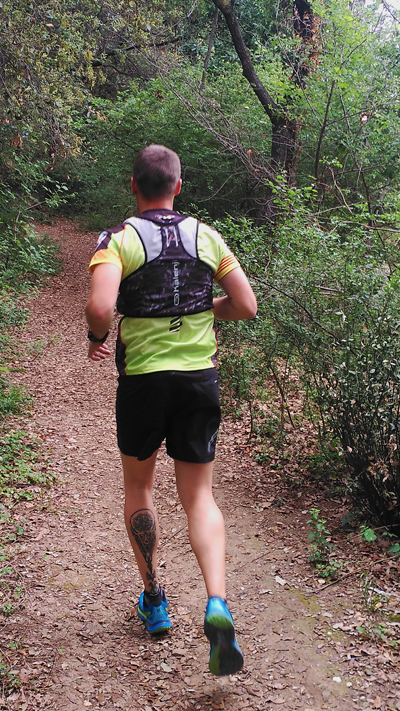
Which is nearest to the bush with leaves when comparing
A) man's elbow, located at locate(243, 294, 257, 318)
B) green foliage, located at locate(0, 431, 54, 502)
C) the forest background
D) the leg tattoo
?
the forest background

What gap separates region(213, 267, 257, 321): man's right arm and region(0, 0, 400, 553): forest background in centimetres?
112

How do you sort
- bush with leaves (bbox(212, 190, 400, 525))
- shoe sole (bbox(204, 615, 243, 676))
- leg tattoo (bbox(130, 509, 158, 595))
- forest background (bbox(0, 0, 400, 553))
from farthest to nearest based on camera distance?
forest background (bbox(0, 0, 400, 553)), bush with leaves (bbox(212, 190, 400, 525)), leg tattoo (bbox(130, 509, 158, 595)), shoe sole (bbox(204, 615, 243, 676))

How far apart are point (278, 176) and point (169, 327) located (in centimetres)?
505

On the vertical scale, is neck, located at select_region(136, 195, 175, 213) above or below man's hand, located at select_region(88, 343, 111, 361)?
above

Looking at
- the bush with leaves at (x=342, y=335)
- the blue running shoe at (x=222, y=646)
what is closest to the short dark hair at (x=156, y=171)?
the bush with leaves at (x=342, y=335)

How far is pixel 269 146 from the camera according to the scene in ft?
37.2

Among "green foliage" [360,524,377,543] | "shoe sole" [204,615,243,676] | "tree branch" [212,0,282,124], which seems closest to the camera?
"shoe sole" [204,615,243,676]

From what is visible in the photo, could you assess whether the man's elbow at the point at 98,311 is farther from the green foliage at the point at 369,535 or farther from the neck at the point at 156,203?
the green foliage at the point at 369,535

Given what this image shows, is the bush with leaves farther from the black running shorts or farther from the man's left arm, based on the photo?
the man's left arm

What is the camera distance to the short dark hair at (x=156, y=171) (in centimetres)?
229

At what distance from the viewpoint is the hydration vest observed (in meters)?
2.22

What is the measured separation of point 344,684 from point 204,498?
3.12ft

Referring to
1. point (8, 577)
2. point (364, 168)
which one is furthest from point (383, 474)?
point (364, 168)

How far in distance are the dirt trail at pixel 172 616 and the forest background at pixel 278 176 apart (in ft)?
1.68
